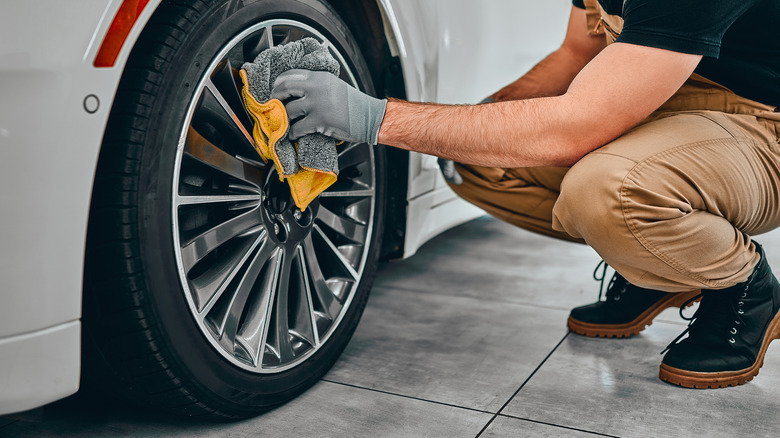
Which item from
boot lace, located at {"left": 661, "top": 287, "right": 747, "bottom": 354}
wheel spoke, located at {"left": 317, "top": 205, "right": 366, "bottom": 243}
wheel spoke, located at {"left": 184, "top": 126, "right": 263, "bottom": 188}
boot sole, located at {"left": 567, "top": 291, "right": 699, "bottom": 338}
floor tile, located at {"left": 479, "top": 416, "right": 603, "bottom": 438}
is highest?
wheel spoke, located at {"left": 184, "top": 126, "right": 263, "bottom": 188}

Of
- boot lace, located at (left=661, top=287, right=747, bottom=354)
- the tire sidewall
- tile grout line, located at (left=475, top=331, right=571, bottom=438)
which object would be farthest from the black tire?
boot lace, located at (left=661, top=287, right=747, bottom=354)

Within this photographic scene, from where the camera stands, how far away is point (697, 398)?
1526 mm

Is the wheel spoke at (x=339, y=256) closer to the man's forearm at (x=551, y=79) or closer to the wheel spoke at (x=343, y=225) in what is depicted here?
the wheel spoke at (x=343, y=225)

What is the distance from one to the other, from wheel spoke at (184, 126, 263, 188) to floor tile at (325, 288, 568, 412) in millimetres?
543

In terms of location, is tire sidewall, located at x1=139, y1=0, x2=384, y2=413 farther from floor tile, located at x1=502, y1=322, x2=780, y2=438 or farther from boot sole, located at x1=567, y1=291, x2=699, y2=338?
boot sole, located at x1=567, y1=291, x2=699, y2=338

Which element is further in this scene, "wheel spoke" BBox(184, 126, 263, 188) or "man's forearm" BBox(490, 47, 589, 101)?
"man's forearm" BBox(490, 47, 589, 101)

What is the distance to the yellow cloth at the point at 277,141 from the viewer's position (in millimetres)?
1295

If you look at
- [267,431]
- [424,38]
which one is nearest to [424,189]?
[424,38]

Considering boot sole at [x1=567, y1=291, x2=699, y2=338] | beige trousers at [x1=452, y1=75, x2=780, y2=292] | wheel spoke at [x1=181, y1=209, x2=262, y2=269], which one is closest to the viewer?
wheel spoke at [x1=181, y1=209, x2=262, y2=269]

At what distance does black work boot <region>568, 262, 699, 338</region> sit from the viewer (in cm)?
189

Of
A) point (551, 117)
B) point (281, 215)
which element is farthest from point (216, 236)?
point (551, 117)

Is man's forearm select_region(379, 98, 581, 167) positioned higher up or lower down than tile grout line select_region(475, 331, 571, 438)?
higher up

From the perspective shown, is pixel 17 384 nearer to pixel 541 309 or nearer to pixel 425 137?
pixel 425 137

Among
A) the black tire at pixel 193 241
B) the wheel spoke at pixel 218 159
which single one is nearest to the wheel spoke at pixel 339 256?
the black tire at pixel 193 241
